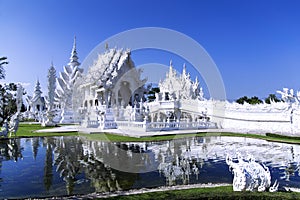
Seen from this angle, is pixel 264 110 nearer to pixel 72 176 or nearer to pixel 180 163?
pixel 180 163

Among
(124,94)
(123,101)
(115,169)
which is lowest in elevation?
(115,169)

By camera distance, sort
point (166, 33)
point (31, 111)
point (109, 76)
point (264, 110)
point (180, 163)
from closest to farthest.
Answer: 1. point (180, 163)
2. point (166, 33)
3. point (264, 110)
4. point (109, 76)
5. point (31, 111)

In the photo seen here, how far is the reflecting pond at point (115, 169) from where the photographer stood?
7.02 metres

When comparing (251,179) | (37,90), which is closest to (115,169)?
(251,179)

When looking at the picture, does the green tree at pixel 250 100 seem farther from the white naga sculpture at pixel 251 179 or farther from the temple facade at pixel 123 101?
the white naga sculpture at pixel 251 179

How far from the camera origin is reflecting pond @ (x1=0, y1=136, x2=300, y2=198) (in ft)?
23.0

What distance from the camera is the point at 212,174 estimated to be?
8477 mm

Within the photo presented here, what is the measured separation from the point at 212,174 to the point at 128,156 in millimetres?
4111

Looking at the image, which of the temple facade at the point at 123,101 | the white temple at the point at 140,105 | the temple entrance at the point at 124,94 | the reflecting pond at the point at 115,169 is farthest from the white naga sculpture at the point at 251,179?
the temple entrance at the point at 124,94

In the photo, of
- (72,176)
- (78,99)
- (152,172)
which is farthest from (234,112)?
(78,99)

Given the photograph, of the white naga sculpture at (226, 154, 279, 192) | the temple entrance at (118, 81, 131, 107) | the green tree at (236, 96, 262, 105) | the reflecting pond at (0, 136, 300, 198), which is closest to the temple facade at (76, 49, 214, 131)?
the temple entrance at (118, 81, 131, 107)

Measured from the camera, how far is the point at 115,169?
884 centimetres

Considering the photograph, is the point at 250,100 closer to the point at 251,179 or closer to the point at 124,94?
the point at 124,94

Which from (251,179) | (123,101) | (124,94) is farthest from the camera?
(124,94)
